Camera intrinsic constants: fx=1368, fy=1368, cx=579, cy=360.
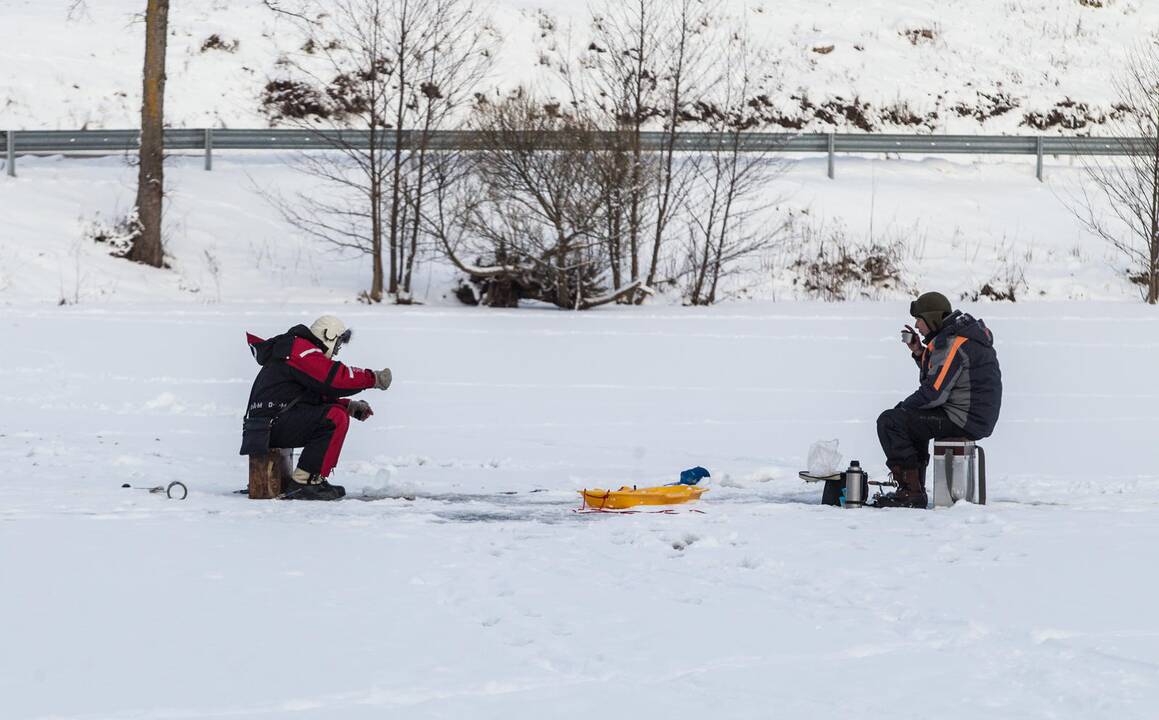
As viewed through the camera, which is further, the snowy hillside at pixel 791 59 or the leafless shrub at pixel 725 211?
the snowy hillside at pixel 791 59

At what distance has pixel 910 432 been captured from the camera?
8.98 m

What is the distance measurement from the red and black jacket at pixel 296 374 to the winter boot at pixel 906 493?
11.4 ft

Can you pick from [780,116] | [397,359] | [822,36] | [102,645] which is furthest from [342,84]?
[102,645]

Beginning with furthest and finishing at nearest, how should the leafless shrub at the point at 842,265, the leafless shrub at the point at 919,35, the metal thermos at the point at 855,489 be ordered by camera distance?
the leafless shrub at the point at 919,35 < the leafless shrub at the point at 842,265 < the metal thermos at the point at 855,489

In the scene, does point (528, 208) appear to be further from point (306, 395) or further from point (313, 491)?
point (313, 491)

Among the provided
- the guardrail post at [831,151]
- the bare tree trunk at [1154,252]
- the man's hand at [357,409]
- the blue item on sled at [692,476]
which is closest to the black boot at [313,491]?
the man's hand at [357,409]

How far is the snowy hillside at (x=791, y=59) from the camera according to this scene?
101ft

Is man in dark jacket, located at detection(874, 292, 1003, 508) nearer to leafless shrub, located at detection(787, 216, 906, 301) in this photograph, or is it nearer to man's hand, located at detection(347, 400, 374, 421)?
man's hand, located at detection(347, 400, 374, 421)

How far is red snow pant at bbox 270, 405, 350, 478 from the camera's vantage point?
9.00 metres

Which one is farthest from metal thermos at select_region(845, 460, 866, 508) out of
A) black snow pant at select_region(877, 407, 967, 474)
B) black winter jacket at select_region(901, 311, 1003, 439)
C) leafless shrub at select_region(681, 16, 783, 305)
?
leafless shrub at select_region(681, 16, 783, 305)

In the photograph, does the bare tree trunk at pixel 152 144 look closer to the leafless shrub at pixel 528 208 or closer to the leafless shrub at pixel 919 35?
the leafless shrub at pixel 528 208

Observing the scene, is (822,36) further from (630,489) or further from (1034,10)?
(630,489)

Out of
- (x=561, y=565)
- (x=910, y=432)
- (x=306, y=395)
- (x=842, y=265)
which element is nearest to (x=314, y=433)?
(x=306, y=395)

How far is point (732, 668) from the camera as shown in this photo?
526 centimetres
